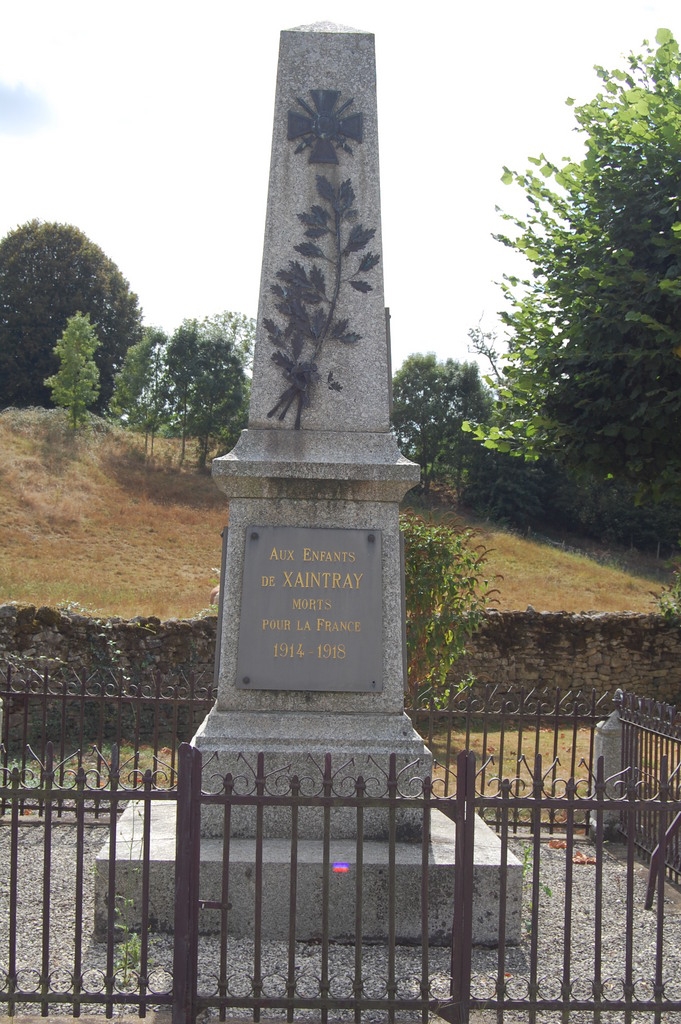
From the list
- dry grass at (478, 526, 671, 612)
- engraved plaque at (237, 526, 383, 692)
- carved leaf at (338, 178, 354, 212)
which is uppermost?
carved leaf at (338, 178, 354, 212)

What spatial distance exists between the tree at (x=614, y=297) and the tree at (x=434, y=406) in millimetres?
27906

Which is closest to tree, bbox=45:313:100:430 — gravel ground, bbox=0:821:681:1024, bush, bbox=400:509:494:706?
bush, bbox=400:509:494:706

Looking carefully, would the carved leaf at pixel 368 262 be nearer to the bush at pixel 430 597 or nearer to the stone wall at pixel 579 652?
the bush at pixel 430 597

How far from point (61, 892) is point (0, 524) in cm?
2077

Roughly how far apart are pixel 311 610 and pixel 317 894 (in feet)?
4.73

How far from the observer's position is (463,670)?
1517cm

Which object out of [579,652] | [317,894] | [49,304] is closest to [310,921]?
[317,894]

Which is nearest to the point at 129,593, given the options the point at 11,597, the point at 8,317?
the point at 11,597

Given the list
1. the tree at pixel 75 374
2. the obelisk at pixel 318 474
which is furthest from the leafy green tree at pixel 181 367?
the obelisk at pixel 318 474

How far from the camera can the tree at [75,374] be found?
34.9m

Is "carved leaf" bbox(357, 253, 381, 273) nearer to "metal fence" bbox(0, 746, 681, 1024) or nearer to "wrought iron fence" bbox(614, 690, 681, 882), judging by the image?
"metal fence" bbox(0, 746, 681, 1024)

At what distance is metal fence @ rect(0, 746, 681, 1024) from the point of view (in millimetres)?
3965

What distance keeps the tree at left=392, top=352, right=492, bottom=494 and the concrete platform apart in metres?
33.1

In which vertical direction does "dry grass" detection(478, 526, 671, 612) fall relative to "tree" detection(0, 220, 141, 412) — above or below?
below
